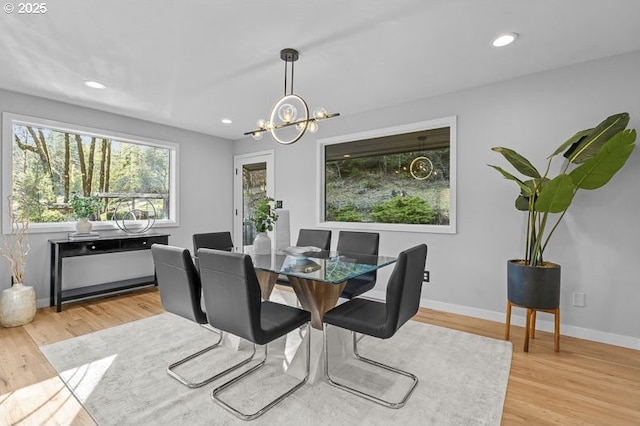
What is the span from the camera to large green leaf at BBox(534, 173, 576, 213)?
2.33 meters

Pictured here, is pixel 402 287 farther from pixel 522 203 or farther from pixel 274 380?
pixel 522 203

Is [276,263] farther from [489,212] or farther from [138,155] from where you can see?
[138,155]

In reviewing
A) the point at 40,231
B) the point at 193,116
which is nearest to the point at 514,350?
the point at 193,116

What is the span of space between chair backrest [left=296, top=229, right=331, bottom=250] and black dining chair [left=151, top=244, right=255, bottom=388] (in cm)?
157

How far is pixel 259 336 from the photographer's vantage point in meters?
1.80

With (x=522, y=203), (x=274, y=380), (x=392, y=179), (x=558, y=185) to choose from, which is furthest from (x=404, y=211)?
(x=274, y=380)

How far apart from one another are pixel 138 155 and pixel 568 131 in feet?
17.8

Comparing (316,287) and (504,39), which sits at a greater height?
(504,39)

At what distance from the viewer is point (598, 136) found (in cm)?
251

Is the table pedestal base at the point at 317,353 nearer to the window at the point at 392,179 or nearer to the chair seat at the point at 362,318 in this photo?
the chair seat at the point at 362,318

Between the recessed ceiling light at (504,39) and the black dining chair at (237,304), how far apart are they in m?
2.53

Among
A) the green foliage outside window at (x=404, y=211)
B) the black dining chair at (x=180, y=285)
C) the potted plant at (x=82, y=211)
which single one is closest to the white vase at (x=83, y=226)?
the potted plant at (x=82, y=211)

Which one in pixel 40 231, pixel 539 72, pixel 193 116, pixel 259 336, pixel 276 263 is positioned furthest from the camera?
pixel 193 116

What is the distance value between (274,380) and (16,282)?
3.24 meters
